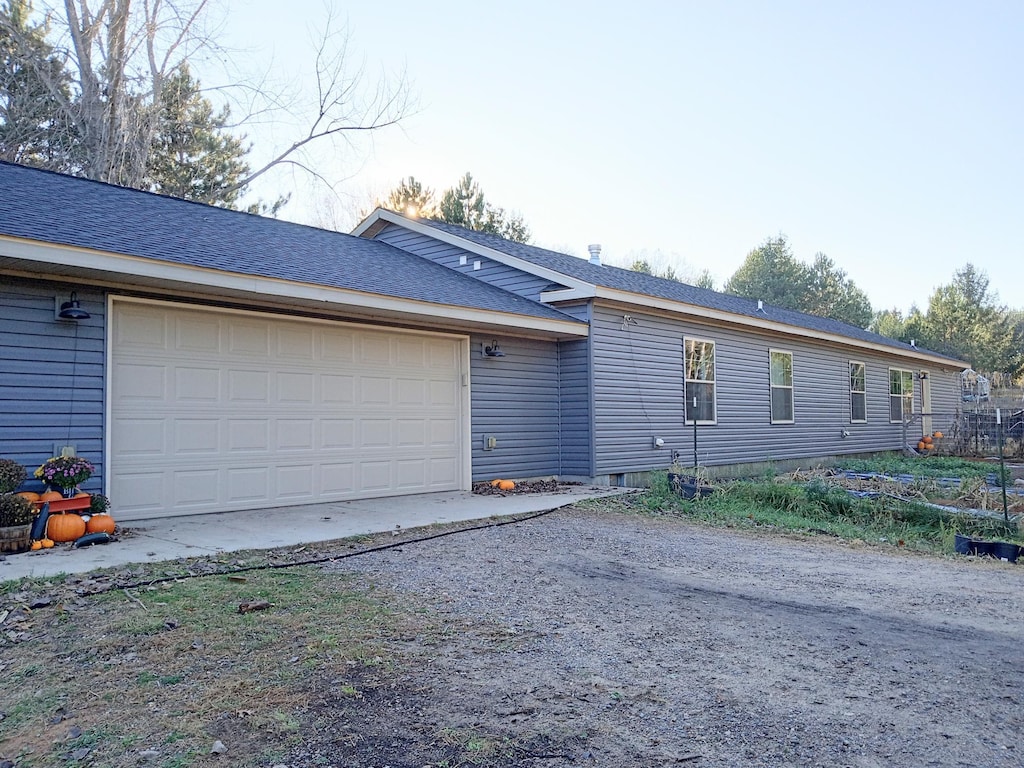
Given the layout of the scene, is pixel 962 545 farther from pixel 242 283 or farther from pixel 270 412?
pixel 242 283

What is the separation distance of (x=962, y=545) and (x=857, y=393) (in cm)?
1147

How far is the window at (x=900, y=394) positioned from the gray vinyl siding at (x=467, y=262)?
11833mm

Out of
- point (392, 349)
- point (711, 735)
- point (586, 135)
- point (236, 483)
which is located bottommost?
point (711, 735)

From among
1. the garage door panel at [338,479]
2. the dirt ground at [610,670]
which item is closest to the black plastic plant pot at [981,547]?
the dirt ground at [610,670]

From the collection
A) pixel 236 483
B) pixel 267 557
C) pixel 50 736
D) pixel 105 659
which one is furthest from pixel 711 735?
pixel 236 483

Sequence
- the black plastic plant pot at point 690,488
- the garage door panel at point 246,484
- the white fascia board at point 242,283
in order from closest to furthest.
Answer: the white fascia board at point 242,283, the garage door panel at point 246,484, the black plastic plant pot at point 690,488

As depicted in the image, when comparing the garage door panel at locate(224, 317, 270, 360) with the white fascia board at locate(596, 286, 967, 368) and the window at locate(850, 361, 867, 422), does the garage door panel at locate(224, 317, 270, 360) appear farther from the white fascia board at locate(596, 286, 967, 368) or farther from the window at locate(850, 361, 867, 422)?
the window at locate(850, 361, 867, 422)

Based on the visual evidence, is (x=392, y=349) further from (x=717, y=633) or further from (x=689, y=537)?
(x=717, y=633)

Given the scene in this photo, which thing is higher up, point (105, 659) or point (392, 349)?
point (392, 349)

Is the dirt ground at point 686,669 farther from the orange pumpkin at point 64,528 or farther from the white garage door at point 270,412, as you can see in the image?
the white garage door at point 270,412

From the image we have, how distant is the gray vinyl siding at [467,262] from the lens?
11289 mm

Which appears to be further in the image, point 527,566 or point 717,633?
point 527,566

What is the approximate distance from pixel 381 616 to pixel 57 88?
1780cm

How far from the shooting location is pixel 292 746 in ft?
8.13
